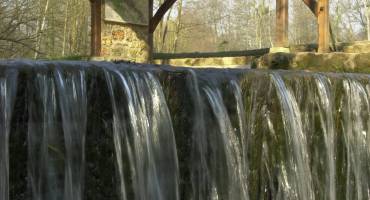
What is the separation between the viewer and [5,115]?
2.89 meters

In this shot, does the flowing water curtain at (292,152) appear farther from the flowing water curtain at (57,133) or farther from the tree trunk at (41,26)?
the tree trunk at (41,26)

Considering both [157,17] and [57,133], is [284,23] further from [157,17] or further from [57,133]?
[57,133]

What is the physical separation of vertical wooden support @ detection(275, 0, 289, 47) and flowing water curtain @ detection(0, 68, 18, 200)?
7089 mm

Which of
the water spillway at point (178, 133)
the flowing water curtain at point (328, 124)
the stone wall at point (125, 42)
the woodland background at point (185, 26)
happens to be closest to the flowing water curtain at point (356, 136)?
the water spillway at point (178, 133)

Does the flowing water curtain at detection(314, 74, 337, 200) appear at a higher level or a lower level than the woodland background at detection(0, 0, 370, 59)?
lower

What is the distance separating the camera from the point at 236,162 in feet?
12.8

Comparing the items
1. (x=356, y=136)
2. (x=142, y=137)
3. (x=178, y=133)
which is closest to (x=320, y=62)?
(x=356, y=136)

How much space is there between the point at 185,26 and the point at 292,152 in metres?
23.5

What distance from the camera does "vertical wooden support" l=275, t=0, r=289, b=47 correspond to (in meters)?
9.62

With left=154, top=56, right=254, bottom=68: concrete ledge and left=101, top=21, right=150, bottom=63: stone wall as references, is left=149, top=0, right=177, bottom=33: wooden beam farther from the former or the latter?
left=154, top=56, right=254, bottom=68: concrete ledge

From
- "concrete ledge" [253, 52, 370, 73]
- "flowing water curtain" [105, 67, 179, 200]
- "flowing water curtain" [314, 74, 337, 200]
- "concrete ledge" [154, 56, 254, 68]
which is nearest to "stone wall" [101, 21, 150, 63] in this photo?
"concrete ledge" [154, 56, 254, 68]

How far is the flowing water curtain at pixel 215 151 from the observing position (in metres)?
3.73

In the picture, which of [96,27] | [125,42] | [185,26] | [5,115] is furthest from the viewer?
[185,26]

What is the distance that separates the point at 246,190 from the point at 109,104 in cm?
124
